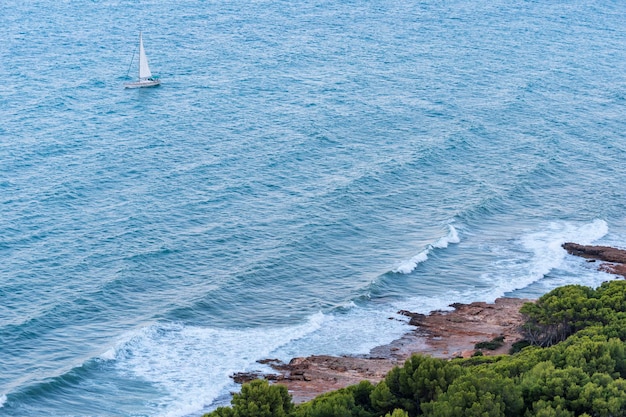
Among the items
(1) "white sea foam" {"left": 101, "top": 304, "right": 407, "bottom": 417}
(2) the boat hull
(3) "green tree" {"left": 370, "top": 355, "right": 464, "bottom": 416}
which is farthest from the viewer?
(2) the boat hull

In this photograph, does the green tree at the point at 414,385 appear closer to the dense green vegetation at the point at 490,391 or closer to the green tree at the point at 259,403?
the dense green vegetation at the point at 490,391

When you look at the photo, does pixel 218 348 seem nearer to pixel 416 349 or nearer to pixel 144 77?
pixel 416 349

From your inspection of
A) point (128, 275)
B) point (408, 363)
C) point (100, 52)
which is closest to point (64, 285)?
point (128, 275)

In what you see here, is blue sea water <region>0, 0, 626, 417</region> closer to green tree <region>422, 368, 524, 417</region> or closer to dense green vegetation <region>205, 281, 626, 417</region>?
dense green vegetation <region>205, 281, 626, 417</region>

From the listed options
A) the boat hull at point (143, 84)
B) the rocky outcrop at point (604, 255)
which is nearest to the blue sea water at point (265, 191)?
the boat hull at point (143, 84)

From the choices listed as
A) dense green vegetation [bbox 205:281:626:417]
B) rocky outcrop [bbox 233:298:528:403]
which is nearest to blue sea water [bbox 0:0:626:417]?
rocky outcrop [bbox 233:298:528:403]

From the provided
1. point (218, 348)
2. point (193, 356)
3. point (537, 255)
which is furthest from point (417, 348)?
point (537, 255)

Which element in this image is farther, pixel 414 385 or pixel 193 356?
pixel 193 356
